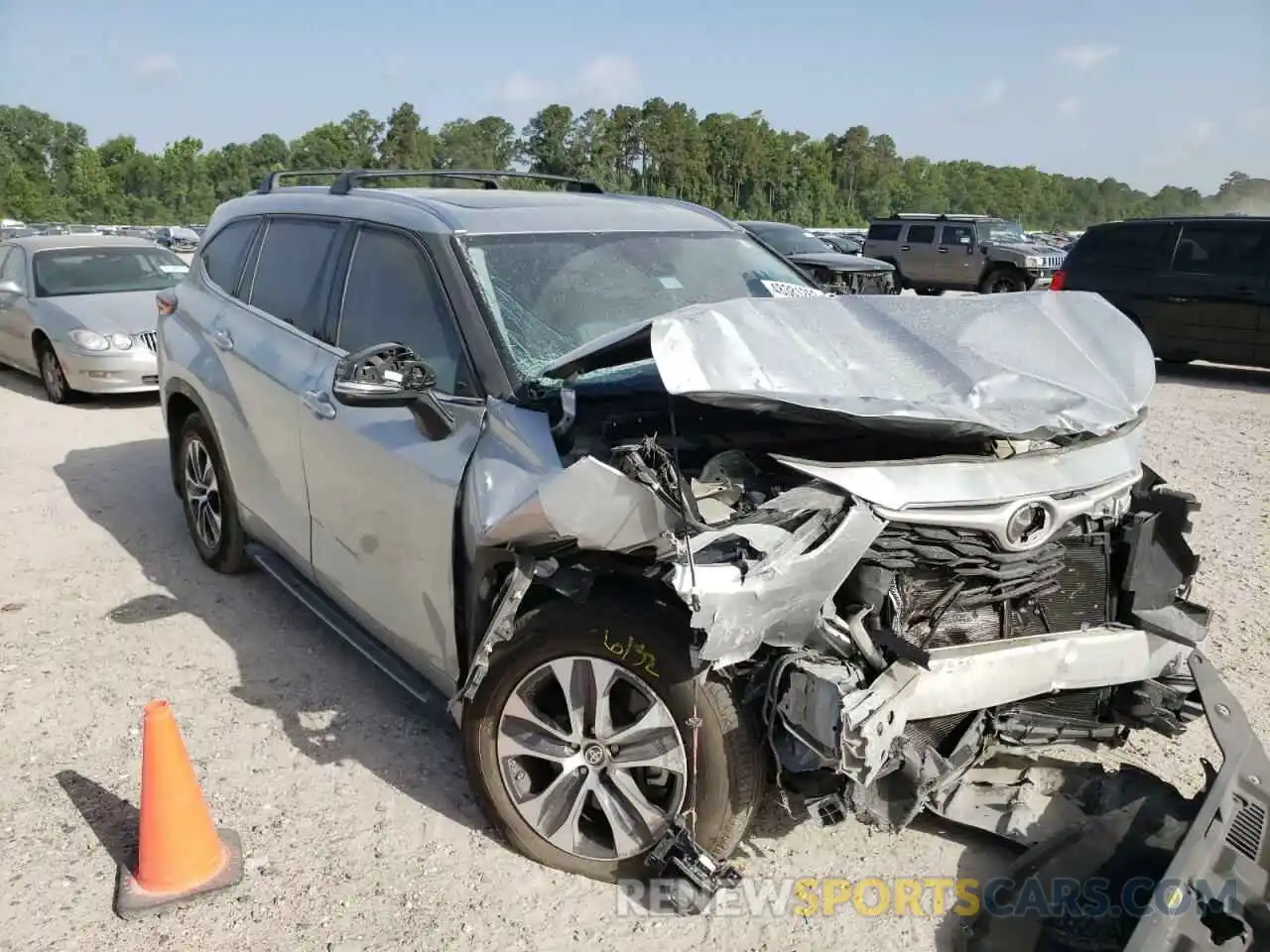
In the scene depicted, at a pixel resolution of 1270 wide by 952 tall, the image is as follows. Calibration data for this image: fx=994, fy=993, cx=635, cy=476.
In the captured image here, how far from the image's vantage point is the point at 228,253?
510 centimetres

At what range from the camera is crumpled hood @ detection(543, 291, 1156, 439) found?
2654 millimetres

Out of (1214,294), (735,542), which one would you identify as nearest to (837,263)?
(1214,294)

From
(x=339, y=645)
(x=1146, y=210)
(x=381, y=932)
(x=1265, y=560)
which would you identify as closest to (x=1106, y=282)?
(x=1265, y=560)

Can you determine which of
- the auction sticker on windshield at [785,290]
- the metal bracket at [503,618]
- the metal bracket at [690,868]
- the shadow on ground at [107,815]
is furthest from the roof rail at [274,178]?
the metal bracket at [690,868]

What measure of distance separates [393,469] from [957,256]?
20679mm

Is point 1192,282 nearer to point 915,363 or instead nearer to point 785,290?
point 785,290

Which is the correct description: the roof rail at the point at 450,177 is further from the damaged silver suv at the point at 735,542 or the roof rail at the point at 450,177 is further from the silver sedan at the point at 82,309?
the silver sedan at the point at 82,309

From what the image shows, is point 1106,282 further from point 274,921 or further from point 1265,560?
point 274,921

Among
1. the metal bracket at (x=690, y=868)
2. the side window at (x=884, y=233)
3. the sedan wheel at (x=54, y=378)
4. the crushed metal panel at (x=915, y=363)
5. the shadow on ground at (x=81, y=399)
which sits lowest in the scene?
the shadow on ground at (x=81, y=399)

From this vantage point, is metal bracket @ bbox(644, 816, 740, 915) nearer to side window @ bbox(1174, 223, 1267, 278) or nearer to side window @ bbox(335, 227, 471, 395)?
side window @ bbox(335, 227, 471, 395)

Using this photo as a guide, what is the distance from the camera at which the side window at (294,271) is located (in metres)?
4.12

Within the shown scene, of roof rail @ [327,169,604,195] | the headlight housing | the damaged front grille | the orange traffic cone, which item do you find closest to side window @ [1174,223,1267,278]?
roof rail @ [327,169,604,195]

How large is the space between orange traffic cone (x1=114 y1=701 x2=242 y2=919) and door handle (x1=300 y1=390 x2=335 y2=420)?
3.97 ft

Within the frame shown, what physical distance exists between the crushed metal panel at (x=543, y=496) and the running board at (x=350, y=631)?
0.72 metres
